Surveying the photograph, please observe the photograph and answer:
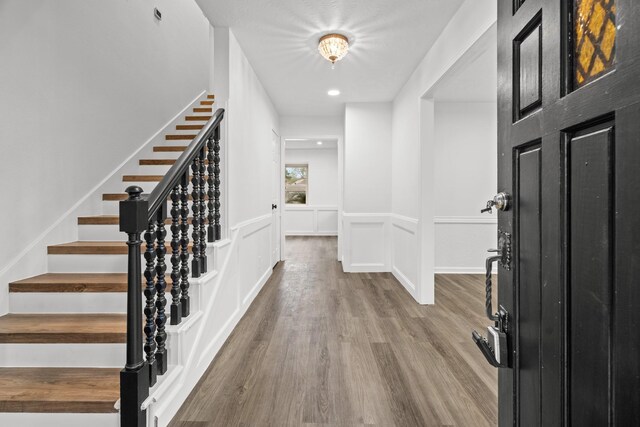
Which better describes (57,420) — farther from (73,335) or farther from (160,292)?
(160,292)

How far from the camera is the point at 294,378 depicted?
1.93 meters

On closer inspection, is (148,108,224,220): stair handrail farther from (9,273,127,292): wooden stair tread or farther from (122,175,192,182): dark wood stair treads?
(122,175,192,182): dark wood stair treads

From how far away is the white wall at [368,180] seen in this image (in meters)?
4.58

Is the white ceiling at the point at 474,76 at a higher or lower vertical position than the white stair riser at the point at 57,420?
higher

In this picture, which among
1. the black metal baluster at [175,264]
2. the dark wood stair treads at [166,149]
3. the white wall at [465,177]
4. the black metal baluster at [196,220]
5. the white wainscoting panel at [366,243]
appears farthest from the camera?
the white wainscoting panel at [366,243]

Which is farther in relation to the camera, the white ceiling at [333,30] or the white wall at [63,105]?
the white ceiling at [333,30]

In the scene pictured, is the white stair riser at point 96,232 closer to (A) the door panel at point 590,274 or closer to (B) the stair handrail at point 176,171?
(B) the stair handrail at point 176,171

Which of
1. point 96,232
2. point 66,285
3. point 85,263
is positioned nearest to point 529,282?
point 66,285

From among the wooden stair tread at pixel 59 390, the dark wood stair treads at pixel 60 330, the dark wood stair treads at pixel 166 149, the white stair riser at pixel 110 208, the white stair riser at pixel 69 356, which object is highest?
the dark wood stair treads at pixel 166 149

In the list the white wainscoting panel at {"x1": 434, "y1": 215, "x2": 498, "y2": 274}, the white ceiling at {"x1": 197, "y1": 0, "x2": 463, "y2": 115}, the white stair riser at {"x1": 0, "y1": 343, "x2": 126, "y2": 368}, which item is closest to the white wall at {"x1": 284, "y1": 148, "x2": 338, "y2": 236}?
the white wainscoting panel at {"x1": 434, "y1": 215, "x2": 498, "y2": 274}

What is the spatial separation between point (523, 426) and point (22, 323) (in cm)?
224

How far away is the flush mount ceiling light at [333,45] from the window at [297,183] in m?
6.86

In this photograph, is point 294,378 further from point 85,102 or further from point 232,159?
point 85,102

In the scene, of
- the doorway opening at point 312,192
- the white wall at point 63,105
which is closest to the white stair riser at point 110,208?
the white wall at point 63,105
